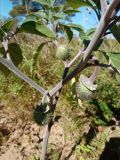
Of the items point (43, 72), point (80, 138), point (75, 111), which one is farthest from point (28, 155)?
point (43, 72)

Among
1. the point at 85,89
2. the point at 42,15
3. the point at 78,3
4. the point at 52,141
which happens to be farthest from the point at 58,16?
the point at 52,141

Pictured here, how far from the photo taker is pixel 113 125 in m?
3.07

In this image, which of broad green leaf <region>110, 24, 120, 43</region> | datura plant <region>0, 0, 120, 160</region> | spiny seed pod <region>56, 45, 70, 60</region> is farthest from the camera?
spiny seed pod <region>56, 45, 70, 60</region>

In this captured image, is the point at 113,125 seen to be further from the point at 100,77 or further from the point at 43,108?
the point at 43,108

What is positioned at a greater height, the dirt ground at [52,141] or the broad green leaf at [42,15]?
the broad green leaf at [42,15]

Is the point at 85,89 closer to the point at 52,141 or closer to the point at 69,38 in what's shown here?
the point at 69,38

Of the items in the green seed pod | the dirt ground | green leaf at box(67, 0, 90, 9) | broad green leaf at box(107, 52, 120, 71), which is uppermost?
green leaf at box(67, 0, 90, 9)

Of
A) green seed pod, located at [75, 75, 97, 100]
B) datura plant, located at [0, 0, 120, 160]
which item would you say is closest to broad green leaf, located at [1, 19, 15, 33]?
datura plant, located at [0, 0, 120, 160]

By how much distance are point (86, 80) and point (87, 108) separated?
176 centimetres

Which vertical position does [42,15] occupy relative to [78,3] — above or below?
below

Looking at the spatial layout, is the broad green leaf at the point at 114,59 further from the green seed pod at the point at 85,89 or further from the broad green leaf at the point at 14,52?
the broad green leaf at the point at 14,52

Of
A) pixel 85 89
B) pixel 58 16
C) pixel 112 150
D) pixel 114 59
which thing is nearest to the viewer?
pixel 114 59

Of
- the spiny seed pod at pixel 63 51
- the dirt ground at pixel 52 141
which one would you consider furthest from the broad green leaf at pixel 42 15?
the dirt ground at pixel 52 141

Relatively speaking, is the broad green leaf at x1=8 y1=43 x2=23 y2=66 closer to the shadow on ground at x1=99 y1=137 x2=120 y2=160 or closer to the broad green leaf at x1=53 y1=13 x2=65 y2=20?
the broad green leaf at x1=53 y1=13 x2=65 y2=20
